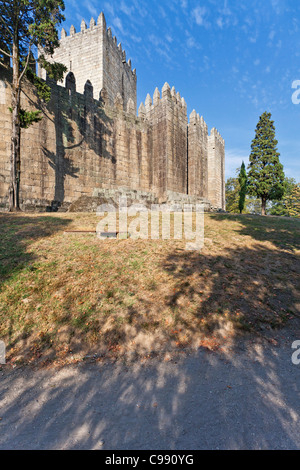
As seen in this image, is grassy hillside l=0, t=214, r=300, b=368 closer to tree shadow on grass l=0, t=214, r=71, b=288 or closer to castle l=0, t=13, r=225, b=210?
tree shadow on grass l=0, t=214, r=71, b=288

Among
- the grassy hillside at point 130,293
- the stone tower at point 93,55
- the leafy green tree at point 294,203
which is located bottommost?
the grassy hillside at point 130,293

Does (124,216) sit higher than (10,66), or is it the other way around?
(10,66)

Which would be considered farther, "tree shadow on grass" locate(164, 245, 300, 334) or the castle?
the castle

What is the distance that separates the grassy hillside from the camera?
479 centimetres

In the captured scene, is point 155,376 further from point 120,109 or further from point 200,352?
point 120,109

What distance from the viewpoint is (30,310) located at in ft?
18.0

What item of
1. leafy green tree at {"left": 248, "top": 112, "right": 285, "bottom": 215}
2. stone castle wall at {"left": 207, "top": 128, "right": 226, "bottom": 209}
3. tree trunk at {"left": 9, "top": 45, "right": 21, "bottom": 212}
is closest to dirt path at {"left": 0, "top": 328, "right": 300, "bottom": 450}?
tree trunk at {"left": 9, "top": 45, "right": 21, "bottom": 212}

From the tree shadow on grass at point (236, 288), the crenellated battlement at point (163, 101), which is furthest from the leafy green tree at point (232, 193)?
the tree shadow on grass at point (236, 288)

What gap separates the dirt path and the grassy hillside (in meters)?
0.58

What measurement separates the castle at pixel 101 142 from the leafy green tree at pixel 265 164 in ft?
16.9

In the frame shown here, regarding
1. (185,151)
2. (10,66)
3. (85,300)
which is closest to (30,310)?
(85,300)

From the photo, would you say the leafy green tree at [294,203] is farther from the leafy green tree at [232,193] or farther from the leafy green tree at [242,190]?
the leafy green tree at [242,190]

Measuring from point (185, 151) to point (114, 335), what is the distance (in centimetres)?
2200

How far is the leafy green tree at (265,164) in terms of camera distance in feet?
94.3
